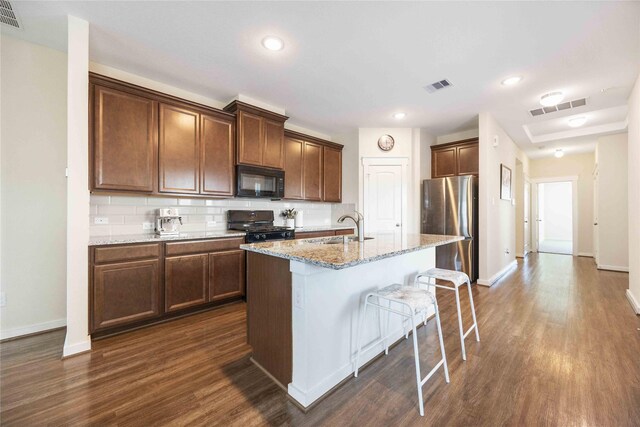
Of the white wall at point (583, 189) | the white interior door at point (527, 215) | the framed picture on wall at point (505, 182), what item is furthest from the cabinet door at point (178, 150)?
the white wall at point (583, 189)

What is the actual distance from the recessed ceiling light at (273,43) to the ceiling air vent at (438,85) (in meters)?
1.85

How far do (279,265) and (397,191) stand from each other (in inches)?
138

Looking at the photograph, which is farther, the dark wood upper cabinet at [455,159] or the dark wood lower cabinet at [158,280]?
the dark wood upper cabinet at [455,159]

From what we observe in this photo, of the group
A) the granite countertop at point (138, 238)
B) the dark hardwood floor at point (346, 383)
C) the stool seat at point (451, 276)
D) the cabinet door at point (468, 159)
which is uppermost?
the cabinet door at point (468, 159)

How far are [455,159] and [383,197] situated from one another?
4.83ft

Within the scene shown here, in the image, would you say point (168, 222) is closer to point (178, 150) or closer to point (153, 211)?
point (153, 211)

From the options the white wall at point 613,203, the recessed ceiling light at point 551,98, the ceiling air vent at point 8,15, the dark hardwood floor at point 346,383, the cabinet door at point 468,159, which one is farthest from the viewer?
the white wall at point 613,203

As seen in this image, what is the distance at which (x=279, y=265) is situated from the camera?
5.76 feet

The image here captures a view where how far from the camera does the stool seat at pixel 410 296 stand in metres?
1.63

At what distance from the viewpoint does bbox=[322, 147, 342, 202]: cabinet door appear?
16.0 feet

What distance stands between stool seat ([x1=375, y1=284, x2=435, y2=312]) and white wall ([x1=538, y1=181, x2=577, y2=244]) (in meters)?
11.1

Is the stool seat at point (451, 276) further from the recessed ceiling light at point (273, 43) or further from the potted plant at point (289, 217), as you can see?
the potted plant at point (289, 217)

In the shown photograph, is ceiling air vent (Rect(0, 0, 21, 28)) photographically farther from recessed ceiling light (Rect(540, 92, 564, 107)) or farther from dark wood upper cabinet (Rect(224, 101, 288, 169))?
recessed ceiling light (Rect(540, 92, 564, 107))

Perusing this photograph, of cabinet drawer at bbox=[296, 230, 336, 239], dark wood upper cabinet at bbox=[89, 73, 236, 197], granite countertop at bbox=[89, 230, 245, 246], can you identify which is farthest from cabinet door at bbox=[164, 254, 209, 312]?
cabinet drawer at bbox=[296, 230, 336, 239]
